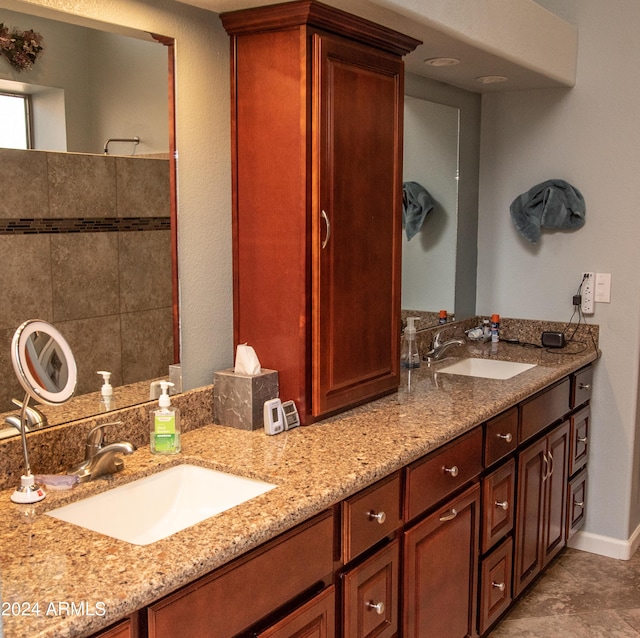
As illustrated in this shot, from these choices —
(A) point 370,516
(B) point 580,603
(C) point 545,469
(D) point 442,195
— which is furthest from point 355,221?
(B) point 580,603

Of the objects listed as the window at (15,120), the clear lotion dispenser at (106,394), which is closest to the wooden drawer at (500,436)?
the clear lotion dispenser at (106,394)

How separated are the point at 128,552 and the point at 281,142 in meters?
1.23

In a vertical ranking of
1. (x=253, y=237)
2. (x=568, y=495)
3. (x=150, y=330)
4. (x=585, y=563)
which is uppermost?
(x=253, y=237)

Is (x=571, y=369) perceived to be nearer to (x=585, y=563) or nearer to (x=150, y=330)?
(x=585, y=563)

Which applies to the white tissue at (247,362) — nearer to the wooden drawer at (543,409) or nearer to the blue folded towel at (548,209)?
the wooden drawer at (543,409)

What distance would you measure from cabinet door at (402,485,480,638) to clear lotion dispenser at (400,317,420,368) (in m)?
0.71

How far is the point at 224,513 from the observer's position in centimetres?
161

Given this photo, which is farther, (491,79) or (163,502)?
(491,79)

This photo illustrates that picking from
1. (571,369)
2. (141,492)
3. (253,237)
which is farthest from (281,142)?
(571,369)

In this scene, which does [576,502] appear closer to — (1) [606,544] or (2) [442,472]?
(1) [606,544]

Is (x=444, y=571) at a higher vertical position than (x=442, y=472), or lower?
lower

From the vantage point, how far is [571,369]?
10.3ft

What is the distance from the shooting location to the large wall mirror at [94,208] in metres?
1.76

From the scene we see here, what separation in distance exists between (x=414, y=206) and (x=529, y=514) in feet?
4.32
